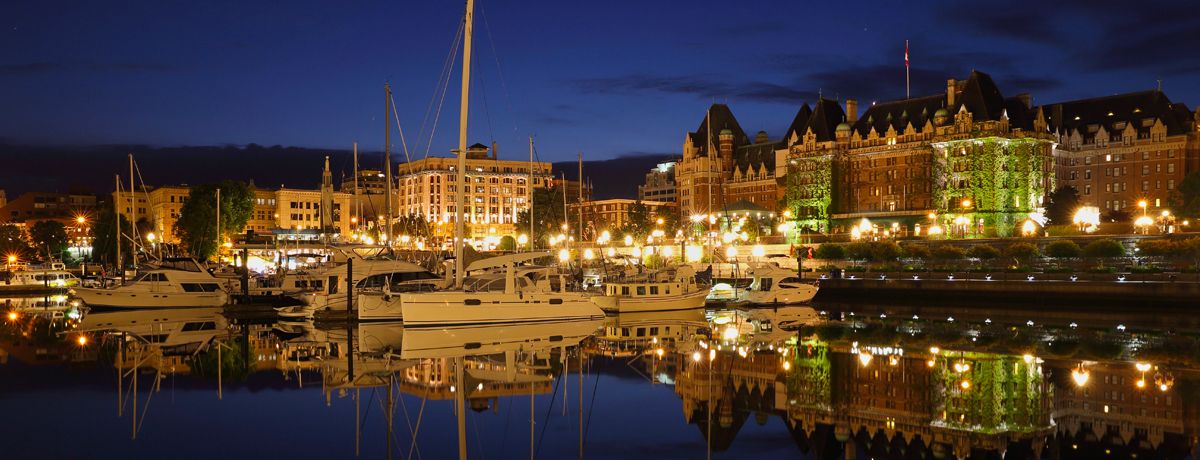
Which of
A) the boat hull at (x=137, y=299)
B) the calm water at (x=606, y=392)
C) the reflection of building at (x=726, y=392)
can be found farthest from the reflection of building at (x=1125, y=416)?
the boat hull at (x=137, y=299)

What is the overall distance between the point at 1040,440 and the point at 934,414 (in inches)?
122

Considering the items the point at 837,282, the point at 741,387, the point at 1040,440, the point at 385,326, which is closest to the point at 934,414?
the point at 1040,440

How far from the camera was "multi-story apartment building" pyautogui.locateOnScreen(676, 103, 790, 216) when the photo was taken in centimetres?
13262

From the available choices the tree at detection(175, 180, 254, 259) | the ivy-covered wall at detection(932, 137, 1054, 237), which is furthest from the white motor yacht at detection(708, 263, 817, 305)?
the tree at detection(175, 180, 254, 259)

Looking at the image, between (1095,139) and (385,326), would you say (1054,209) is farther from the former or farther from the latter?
(385,326)

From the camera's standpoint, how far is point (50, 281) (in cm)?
8400

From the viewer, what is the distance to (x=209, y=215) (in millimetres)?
103500

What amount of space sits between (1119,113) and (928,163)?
24.4 meters

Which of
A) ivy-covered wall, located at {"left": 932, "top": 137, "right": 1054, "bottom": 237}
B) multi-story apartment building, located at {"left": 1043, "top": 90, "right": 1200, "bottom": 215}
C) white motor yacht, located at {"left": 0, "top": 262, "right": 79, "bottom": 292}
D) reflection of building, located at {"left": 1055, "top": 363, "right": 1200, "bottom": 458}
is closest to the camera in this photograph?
reflection of building, located at {"left": 1055, "top": 363, "right": 1200, "bottom": 458}

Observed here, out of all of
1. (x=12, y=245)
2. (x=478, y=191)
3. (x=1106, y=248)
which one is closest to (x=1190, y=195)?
(x=1106, y=248)

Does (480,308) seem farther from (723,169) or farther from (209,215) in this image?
(723,169)

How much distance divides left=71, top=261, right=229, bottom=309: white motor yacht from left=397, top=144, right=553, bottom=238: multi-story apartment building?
389 feet

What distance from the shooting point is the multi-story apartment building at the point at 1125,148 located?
10525cm

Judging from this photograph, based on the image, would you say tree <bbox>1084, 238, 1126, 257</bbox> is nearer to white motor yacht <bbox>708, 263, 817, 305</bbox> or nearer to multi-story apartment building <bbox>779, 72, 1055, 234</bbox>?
white motor yacht <bbox>708, 263, 817, 305</bbox>
